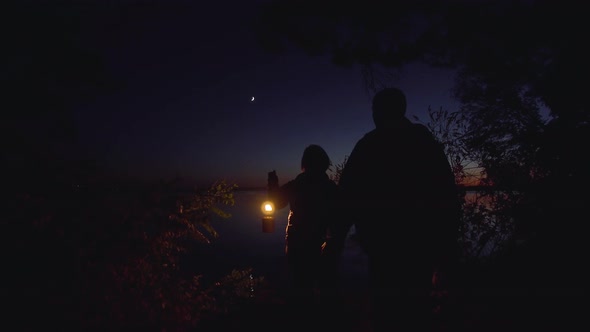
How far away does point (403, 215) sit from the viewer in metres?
2.13

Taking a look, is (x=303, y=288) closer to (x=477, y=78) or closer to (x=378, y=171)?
(x=378, y=171)

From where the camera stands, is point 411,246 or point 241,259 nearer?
point 411,246

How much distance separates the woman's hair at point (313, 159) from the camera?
13.9 ft

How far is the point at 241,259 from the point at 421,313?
38.3 metres

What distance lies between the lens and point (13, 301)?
120 inches

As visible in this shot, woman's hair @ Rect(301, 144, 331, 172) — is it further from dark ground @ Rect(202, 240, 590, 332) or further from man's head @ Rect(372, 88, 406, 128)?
dark ground @ Rect(202, 240, 590, 332)

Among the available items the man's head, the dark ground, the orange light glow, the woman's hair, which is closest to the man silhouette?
the man's head

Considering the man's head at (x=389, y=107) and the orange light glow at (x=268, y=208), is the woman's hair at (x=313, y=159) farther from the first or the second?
the man's head at (x=389, y=107)

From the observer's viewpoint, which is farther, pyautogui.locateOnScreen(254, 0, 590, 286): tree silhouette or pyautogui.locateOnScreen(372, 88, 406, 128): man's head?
pyautogui.locateOnScreen(254, 0, 590, 286): tree silhouette

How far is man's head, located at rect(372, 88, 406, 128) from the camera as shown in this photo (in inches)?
89.7

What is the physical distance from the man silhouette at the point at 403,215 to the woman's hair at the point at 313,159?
1.99 m

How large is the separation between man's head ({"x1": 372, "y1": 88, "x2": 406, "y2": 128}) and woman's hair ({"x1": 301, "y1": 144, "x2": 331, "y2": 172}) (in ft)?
6.49

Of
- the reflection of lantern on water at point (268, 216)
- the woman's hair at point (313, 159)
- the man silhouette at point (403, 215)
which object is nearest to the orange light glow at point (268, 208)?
the reflection of lantern on water at point (268, 216)

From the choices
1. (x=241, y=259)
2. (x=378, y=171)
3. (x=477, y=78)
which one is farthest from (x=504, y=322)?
(x=241, y=259)
